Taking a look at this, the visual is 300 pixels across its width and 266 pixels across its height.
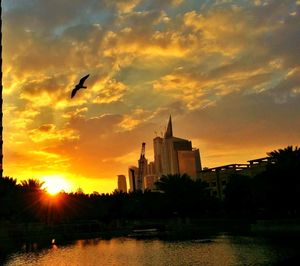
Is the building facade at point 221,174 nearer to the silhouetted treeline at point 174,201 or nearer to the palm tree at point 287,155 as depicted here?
the silhouetted treeline at point 174,201

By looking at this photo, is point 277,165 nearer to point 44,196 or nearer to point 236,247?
point 236,247

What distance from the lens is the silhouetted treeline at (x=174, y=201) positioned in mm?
64875

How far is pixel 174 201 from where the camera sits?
302 ft

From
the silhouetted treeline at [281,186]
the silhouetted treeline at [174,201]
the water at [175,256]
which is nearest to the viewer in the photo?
the water at [175,256]

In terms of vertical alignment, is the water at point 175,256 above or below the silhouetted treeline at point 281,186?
below

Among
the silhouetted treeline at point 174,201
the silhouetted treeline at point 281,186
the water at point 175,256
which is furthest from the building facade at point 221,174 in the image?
the water at point 175,256

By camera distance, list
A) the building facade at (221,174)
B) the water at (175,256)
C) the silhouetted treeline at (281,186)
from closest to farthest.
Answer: the water at (175,256)
the silhouetted treeline at (281,186)
the building facade at (221,174)

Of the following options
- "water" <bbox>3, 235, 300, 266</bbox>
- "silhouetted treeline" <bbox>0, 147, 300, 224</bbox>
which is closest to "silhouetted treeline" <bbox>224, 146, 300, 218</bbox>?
"silhouetted treeline" <bbox>0, 147, 300, 224</bbox>

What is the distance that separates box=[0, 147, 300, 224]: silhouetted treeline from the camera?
2554 inches

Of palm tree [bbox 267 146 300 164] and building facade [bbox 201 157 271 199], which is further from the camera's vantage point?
building facade [bbox 201 157 271 199]

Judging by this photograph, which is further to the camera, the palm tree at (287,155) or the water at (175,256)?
the palm tree at (287,155)

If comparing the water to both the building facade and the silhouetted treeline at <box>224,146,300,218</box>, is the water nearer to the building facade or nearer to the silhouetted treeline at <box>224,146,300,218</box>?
the silhouetted treeline at <box>224,146,300,218</box>

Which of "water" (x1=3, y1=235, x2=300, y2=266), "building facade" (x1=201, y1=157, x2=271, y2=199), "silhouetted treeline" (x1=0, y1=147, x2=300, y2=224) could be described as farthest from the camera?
"building facade" (x1=201, y1=157, x2=271, y2=199)

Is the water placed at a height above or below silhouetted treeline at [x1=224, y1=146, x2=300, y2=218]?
Answer: below
